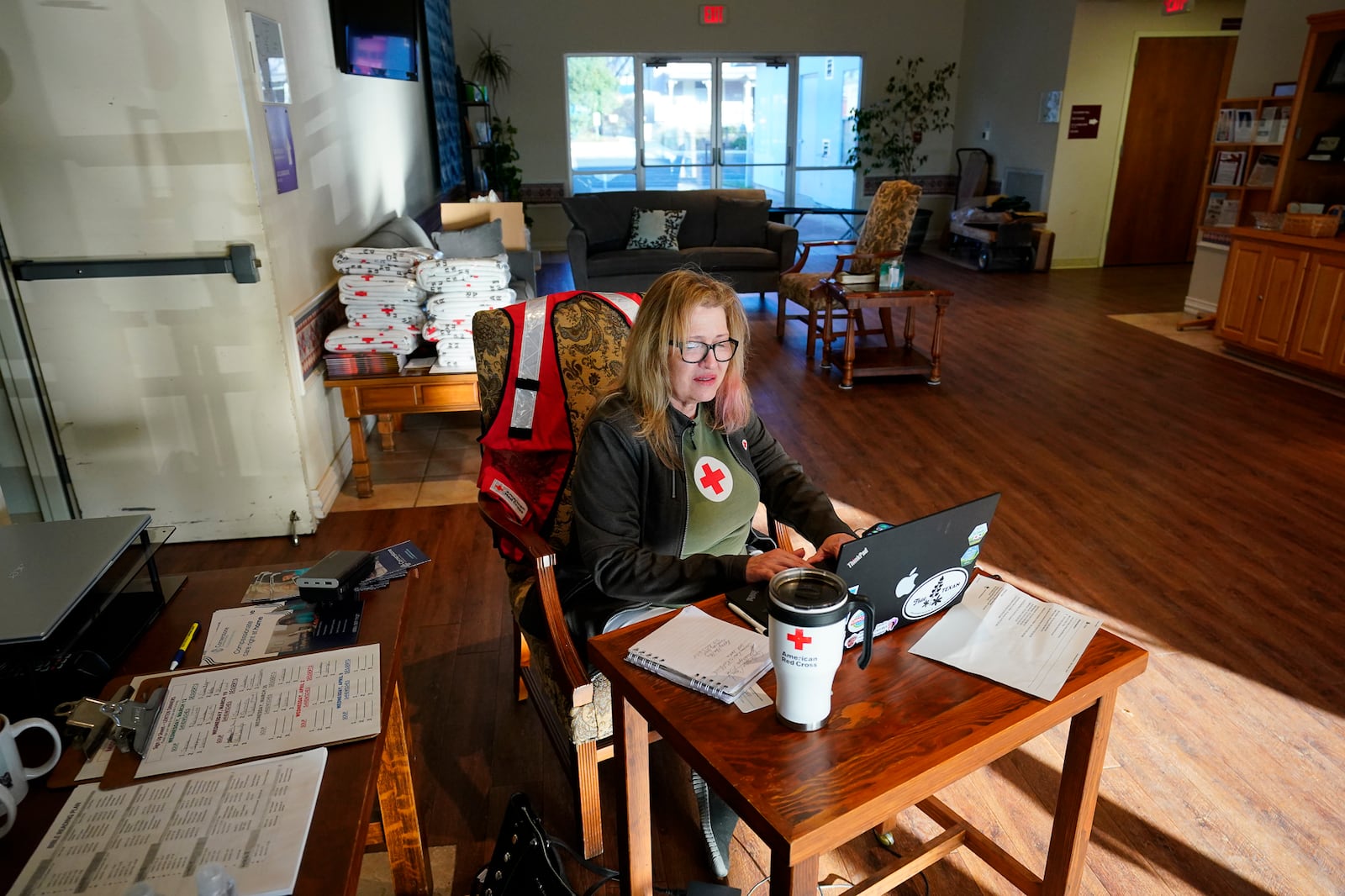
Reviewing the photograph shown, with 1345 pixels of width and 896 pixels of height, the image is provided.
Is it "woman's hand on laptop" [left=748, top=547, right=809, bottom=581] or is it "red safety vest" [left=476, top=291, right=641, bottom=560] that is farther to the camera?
"red safety vest" [left=476, top=291, right=641, bottom=560]

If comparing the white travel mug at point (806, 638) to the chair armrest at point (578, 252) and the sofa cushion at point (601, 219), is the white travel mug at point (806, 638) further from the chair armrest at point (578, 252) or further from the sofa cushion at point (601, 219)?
the sofa cushion at point (601, 219)

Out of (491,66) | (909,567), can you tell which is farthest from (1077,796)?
(491,66)

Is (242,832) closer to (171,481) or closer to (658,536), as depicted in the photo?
(658,536)

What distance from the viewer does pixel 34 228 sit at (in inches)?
106

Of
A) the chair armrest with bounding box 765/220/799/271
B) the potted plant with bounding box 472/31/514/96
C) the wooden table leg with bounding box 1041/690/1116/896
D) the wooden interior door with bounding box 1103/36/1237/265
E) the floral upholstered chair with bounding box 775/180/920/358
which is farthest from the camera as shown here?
the potted plant with bounding box 472/31/514/96

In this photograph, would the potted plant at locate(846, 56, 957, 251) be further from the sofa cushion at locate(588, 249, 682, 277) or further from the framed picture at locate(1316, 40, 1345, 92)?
the framed picture at locate(1316, 40, 1345, 92)

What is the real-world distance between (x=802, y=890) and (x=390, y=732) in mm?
779

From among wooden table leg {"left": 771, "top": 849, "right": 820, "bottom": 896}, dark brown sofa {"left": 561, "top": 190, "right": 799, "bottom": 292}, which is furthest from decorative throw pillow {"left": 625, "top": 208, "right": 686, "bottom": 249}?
wooden table leg {"left": 771, "top": 849, "right": 820, "bottom": 896}

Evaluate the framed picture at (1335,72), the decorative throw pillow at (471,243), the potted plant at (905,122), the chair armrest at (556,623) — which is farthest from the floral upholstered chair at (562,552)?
the potted plant at (905,122)

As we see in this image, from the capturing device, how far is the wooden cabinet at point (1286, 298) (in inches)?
180

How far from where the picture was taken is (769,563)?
4.71ft

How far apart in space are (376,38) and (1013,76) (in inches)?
267

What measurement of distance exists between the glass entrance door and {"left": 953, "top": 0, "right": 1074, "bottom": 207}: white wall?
203 cm

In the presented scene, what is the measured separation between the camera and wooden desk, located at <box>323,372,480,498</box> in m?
3.32
